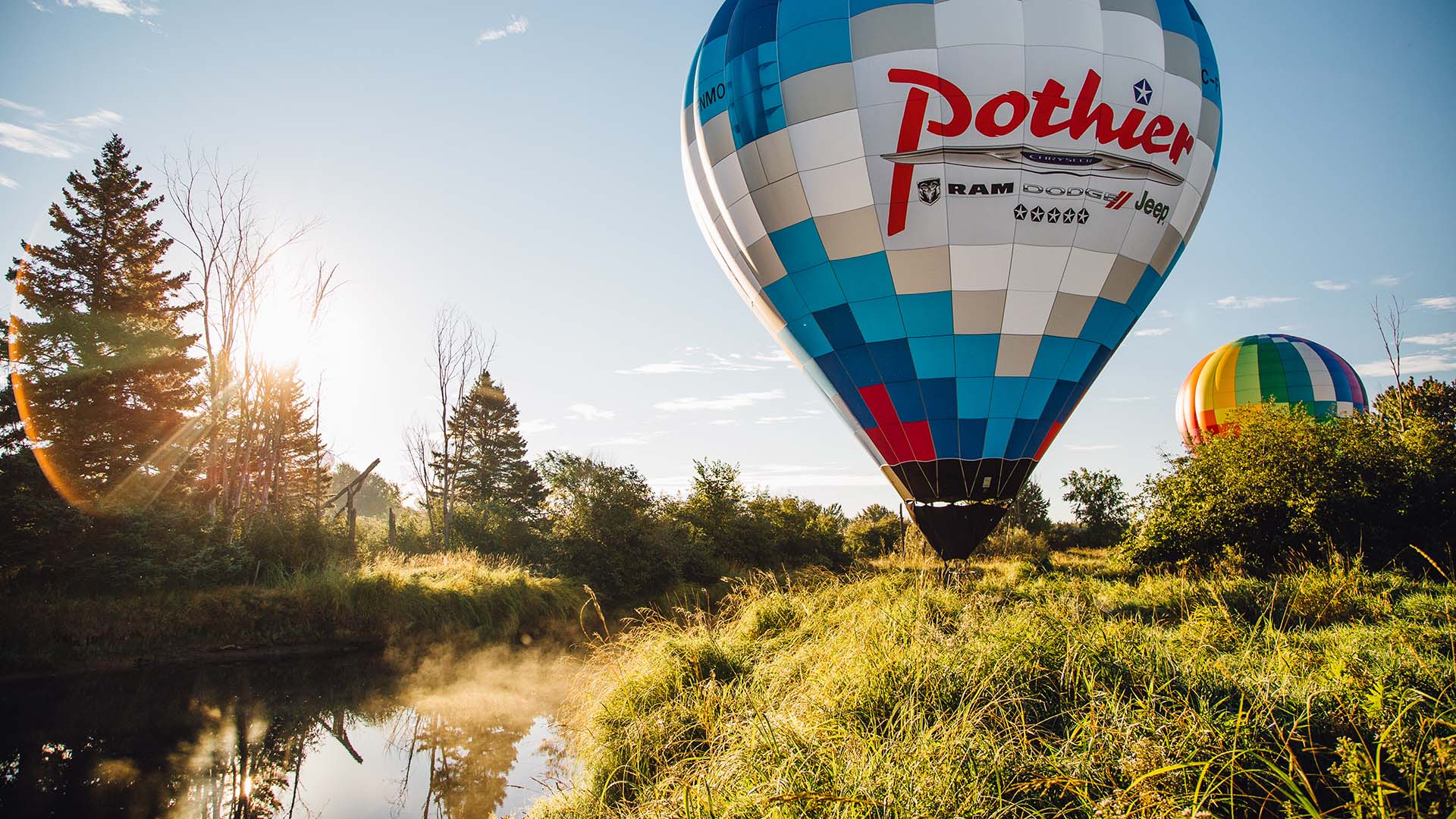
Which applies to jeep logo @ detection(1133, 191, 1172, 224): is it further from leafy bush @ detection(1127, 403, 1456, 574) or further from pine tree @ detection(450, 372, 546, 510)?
pine tree @ detection(450, 372, 546, 510)

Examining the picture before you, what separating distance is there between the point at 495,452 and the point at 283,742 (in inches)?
1061

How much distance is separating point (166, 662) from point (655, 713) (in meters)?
8.29

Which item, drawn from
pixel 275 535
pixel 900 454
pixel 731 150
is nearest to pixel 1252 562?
pixel 900 454

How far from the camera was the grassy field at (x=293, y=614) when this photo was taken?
8.98 metres

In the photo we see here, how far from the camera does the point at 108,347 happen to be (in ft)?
43.2

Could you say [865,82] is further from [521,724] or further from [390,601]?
[390,601]

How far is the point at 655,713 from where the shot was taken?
5129 millimetres

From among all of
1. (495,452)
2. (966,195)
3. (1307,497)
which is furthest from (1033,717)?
(495,452)

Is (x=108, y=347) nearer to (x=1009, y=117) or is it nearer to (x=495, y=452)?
(x=1009, y=117)

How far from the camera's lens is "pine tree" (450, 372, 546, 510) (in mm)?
32094

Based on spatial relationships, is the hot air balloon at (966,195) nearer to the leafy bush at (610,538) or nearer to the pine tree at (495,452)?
Result: the leafy bush at (610,538)

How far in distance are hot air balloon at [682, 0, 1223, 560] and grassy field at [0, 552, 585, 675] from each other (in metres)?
7.73

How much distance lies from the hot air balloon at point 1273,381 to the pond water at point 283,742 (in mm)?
19340

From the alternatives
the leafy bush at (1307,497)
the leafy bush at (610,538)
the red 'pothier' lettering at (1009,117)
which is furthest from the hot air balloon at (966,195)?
the leafy bush at (610,538)
